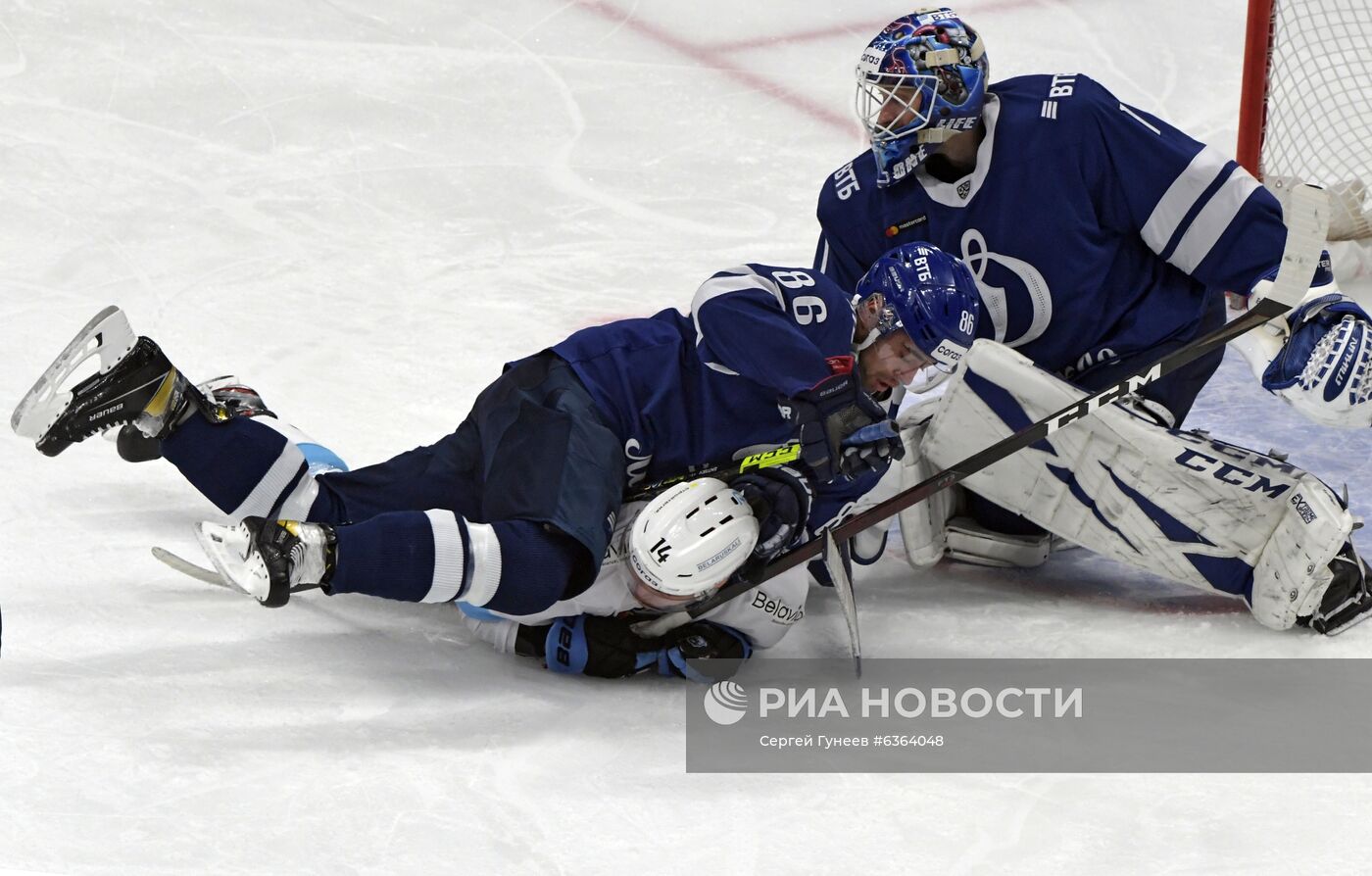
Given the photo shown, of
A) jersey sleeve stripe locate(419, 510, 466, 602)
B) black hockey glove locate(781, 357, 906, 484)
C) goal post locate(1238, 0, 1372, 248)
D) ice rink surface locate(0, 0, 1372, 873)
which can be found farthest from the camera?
goal post locate(1238, 0, 1372, 248)

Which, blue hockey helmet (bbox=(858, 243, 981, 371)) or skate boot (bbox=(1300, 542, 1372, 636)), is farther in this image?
skate boot (bbox=(1300, 542, 1372, 636))

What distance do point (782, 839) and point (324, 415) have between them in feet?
6.16

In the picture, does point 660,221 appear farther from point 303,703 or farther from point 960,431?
point 303,703

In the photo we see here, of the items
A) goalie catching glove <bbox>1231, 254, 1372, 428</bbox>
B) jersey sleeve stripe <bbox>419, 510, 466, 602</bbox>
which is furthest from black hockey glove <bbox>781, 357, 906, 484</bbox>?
goalie catching glove <bbox>1231, 254, 1372, 428</bbox>

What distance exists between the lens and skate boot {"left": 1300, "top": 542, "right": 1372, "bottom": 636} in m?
2.96

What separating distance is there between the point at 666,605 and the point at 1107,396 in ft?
2.82

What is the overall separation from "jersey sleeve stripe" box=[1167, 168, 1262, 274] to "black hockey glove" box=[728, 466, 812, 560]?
Answer: 0.91 metres

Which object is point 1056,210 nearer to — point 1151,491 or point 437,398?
point 1151,491

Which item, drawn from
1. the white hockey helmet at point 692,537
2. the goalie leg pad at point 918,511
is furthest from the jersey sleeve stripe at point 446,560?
the goalie leg pad at point 918,511

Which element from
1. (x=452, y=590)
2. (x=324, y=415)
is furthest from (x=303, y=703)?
(x=324, y=415)

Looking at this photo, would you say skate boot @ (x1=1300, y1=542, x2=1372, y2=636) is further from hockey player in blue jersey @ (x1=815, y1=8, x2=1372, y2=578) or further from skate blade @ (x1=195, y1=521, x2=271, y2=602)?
skate blade @ (x1=195, y1=521, x2=271, y2=602)

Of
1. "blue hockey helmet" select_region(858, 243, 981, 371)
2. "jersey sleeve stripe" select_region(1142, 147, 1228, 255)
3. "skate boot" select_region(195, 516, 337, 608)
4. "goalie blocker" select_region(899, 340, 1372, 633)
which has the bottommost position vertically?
"goalie blocker" select_region(899, 340, 1372, 633)

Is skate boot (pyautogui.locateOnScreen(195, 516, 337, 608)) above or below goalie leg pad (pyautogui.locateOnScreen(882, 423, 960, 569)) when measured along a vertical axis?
above

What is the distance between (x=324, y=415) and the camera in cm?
388
